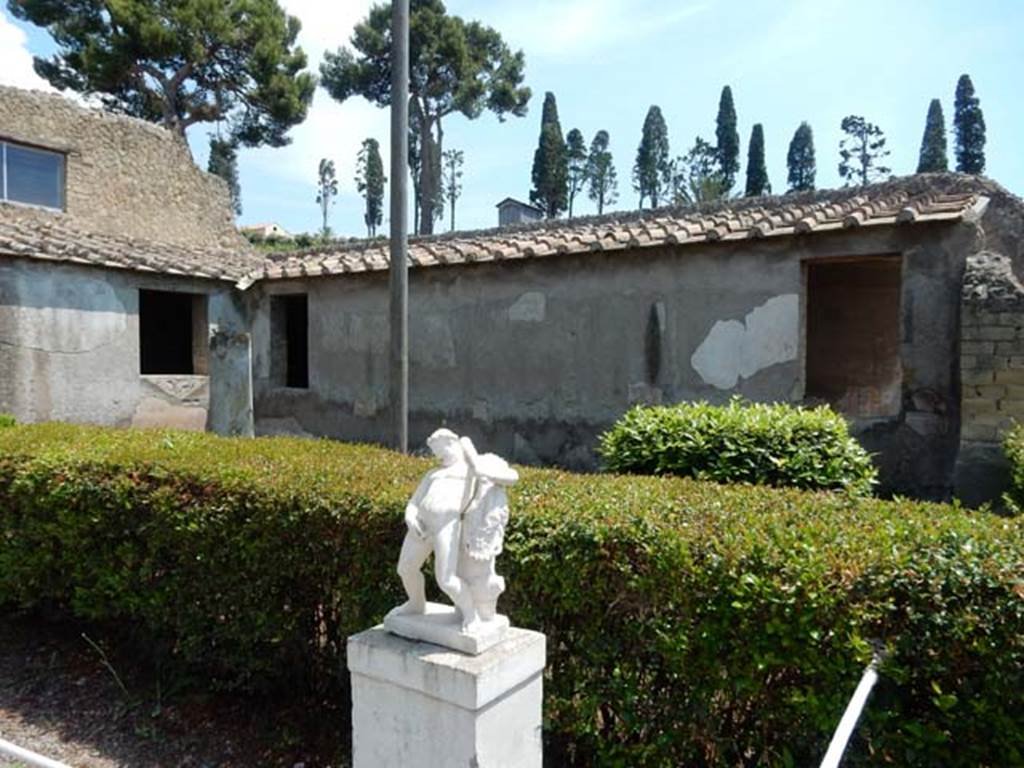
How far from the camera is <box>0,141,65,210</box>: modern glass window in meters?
13.1

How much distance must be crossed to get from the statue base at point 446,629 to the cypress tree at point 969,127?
128ft

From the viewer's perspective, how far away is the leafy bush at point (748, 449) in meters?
5.64

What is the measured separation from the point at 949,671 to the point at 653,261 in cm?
652

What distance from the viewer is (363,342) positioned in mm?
10664

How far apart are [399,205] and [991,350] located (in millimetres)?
5615

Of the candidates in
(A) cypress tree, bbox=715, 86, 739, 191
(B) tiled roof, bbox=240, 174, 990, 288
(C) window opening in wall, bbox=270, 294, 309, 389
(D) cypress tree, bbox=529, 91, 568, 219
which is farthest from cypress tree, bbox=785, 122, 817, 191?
(C) window opening in wall, bbox=270, 294, 309, 389

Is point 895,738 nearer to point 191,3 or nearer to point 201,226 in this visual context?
point 201,226

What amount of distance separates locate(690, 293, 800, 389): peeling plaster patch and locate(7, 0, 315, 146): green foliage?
21.2 m

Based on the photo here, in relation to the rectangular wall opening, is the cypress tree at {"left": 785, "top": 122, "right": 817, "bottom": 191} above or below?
above

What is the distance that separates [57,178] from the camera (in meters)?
14.0

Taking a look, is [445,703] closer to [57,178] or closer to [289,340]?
[289,340]

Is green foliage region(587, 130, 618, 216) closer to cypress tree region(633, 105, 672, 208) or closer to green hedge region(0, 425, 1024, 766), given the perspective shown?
cypress tree region(633, 105, 672, 208)

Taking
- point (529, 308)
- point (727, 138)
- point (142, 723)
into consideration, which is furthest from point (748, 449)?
point (727, 138)

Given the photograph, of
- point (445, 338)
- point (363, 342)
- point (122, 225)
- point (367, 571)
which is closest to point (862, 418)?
point (445, 338)
